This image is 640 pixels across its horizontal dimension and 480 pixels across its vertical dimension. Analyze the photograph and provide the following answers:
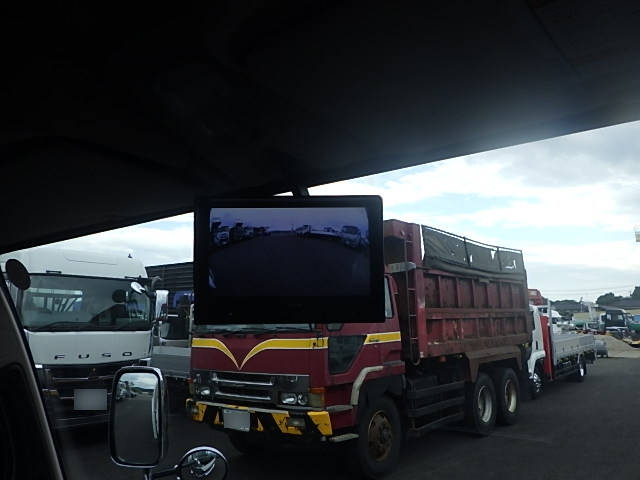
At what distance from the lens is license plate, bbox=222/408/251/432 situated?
19.1 ft

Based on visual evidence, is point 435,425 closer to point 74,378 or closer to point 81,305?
point 74,378

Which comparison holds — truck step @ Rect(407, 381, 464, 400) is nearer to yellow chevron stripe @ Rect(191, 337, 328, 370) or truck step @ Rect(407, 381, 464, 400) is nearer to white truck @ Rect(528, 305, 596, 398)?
yellow chevron stripe @ Rect(191, 337, 328, 370)

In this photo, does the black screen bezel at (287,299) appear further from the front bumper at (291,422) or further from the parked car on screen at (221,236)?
the front bumper at (291,422)

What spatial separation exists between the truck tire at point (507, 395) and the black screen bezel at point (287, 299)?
22.7ft

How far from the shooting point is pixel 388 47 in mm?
2070

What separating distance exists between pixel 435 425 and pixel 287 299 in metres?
5.16

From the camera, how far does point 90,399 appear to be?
23.2ft

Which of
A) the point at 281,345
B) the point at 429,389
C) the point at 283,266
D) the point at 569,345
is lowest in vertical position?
the point at 429,389

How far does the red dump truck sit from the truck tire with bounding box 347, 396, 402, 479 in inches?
0.5

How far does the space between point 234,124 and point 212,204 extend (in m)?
0.44

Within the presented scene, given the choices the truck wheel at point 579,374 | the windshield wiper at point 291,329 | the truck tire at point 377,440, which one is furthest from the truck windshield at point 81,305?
the truck wheel at point 579,374

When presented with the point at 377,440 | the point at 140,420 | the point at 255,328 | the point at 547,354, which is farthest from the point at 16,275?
the point at 547,354

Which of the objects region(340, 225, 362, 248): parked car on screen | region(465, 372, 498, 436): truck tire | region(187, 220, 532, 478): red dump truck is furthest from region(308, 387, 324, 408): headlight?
region(465, 372, 498, 436): truck tire

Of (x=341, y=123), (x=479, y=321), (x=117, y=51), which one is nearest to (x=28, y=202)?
(x=117, y=51)
